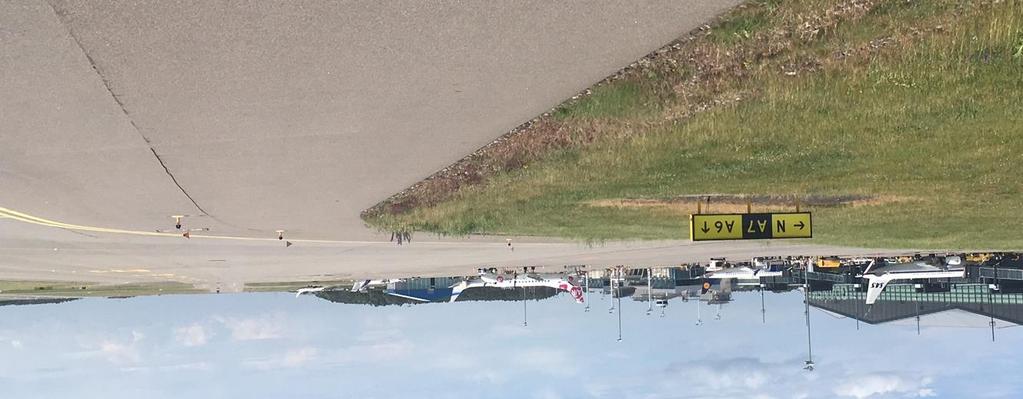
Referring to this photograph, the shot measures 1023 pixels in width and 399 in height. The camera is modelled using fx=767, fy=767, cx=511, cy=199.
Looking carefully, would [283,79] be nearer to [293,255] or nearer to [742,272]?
[293,255]

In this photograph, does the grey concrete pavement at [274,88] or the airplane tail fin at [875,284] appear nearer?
the grey concrete pavement at [274,88]

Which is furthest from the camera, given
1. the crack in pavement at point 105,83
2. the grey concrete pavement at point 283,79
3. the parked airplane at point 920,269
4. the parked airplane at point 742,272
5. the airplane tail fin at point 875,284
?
the parked airplane at point 742,272

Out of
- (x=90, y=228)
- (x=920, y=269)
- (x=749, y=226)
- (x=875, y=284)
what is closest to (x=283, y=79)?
(x=749, y=226)

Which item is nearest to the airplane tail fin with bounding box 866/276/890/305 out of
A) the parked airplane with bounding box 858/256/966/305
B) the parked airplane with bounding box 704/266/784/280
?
the parked airplane with bounding box 858/256/966/305

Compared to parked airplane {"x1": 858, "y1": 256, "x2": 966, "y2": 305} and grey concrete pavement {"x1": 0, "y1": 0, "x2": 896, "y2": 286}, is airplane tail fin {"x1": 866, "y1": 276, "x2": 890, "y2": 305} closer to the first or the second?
parked airplane {"x1": 858, "y1": 256, "x2": 966, "y2": 305}

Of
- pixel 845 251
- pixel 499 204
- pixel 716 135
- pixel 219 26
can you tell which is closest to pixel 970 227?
pixel 845 251

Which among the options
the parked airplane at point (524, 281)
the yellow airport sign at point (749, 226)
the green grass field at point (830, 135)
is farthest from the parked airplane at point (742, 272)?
the yellow airport sign at point (749, 226)

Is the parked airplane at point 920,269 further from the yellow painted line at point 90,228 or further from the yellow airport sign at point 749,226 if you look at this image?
the yellow painted line at point 90,228

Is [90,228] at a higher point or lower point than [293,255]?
higher
